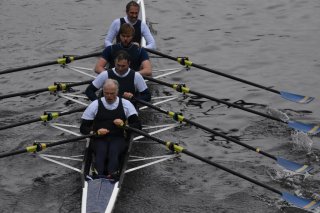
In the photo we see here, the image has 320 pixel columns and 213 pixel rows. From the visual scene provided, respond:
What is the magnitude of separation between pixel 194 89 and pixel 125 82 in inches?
231

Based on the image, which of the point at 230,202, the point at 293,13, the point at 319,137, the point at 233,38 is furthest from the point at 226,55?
the point at 230,202

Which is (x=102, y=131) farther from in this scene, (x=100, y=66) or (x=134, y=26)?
(x=134, y=26)

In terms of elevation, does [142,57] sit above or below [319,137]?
above

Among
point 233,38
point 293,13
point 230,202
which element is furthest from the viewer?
point 293,13

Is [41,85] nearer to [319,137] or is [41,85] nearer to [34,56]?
[34,56]

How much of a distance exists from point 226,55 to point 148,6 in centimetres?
588

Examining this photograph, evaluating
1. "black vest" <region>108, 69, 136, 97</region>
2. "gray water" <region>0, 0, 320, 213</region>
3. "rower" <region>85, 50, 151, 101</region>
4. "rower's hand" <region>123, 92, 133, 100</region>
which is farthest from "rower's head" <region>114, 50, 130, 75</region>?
"gray water" <region>0, 0, 320, 213</region>

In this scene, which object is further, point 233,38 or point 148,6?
point 148,6

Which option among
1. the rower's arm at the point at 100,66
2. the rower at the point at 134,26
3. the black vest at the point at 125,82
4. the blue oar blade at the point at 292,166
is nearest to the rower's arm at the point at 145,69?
the rower's arm at the point at 100,66

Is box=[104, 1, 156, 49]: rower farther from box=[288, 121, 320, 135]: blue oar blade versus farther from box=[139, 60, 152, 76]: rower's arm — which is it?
box=[288, 121, 320, 135]: blue oar blade

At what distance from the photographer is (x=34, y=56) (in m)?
24.9

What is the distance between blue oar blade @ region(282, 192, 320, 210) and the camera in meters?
14.4

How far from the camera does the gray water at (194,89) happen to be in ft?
52.1

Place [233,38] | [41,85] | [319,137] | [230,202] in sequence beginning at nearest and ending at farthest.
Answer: [230,202], [319,137], [41,85], [233,38]
